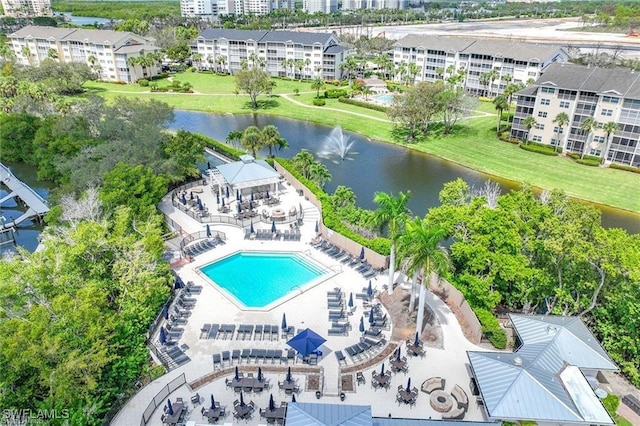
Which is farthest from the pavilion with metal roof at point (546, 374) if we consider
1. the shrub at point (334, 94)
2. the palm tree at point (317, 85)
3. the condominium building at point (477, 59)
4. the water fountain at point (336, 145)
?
the palm tree at point (317, 85)

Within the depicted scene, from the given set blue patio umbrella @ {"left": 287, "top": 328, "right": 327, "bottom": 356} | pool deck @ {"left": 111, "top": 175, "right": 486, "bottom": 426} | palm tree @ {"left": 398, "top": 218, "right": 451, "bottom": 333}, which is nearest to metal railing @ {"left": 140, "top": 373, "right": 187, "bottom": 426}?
pool deck @ {"left": 111, "top": 175, "right": 486, "bottom": 426}

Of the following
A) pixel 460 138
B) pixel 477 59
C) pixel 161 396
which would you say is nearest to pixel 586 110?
pixel 460 138

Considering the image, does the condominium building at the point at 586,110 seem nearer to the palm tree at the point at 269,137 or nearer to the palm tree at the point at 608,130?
the palm tree at the point at 608,130

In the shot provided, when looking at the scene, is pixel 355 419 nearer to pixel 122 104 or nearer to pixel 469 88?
pixel 122 104

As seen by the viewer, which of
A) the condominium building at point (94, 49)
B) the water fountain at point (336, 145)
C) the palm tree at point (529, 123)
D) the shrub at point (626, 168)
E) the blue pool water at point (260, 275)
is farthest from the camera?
the condominium building at point (94, 49)

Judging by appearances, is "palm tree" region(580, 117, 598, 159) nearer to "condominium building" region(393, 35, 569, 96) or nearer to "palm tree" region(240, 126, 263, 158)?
"condominium building" region(393, 35, 569, 96)

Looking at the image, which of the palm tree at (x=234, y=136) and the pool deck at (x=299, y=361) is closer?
the pool deck at (x=299, y=361)
